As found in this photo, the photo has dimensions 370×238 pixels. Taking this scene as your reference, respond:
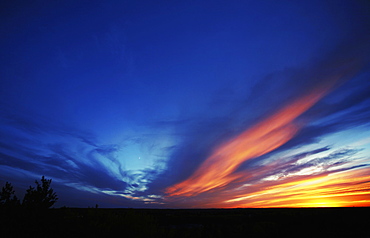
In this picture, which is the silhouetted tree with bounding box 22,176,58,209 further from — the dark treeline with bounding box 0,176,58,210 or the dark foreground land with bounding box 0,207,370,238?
the dark foreground land with bounding box 0,207,370,238

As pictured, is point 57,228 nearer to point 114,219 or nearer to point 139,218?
point 114,219

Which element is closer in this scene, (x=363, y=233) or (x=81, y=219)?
(x=363, y=233)

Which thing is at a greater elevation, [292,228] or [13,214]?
[13,214]

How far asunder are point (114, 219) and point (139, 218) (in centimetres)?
137

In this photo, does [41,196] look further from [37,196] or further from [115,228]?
[115,228]

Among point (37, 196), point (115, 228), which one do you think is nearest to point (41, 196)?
point (37, 196)

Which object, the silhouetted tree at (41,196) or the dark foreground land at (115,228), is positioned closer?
the dark foreground land at (115,228)

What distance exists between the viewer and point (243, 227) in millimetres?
8406

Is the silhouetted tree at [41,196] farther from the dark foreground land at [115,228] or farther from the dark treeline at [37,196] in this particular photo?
the dark foreground land at [115,228]

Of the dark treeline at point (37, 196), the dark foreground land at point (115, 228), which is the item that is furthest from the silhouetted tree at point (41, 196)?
the dark foreground land at point (115, 228)

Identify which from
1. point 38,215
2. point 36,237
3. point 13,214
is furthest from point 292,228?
point 13,214

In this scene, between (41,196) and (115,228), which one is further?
(41,196)

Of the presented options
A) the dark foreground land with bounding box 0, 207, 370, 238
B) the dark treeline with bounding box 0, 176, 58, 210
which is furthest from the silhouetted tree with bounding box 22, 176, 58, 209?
the dark foreground land with bounding box 0, 207, 370, 238

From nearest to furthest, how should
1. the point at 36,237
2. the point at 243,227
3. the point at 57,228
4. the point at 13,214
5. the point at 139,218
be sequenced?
1. the point at 36,237
2. the point at 57,228
3. the point at 13,214
4. the point at 243,227
5. the point at 139,218
